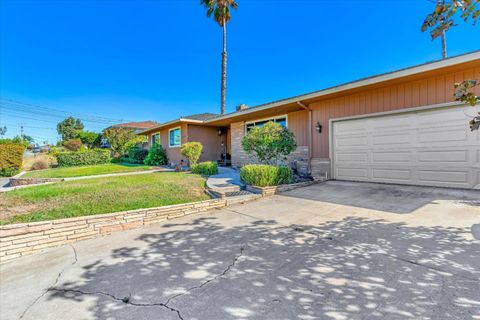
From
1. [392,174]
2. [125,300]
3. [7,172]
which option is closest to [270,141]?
[392,174]

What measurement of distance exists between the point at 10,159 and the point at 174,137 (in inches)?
386

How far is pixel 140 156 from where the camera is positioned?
57.4 ft

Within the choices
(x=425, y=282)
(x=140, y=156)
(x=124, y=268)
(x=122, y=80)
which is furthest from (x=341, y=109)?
(x=122, y=80)

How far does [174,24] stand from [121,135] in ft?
36.5

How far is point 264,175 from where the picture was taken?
6.71 meters

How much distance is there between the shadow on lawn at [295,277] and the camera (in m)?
1.88

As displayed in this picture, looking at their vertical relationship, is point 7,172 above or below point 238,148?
below

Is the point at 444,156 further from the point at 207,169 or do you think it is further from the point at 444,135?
the point at 207,169

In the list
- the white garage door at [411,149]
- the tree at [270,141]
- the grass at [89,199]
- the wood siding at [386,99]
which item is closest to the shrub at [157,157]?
the grass at [89,199]

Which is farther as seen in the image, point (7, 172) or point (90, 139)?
point (90, 139)

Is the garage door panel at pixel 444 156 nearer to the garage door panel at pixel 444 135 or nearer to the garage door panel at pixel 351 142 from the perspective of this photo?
the garage door panel at pixel 444 135

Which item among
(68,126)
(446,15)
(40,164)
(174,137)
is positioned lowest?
(40,164)

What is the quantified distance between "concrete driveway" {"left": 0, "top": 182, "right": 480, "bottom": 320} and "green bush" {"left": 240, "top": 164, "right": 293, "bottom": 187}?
91.7 inches

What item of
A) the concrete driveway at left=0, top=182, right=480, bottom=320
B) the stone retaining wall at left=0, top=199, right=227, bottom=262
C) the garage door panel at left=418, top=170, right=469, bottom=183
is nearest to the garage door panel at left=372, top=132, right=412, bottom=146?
the garage door panel at left=418, top=170, right=469, bottom=183
